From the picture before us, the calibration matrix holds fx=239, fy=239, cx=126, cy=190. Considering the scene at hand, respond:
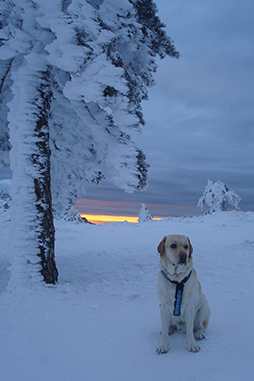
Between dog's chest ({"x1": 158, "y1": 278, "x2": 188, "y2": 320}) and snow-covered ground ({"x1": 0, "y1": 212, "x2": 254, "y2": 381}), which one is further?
dog's chest ({"x1": 158, "y1": 278, "x2": 188, "y2": 320})

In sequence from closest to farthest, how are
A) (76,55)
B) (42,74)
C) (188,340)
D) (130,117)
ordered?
(188,340) → (76,55) → (130,117) → (42,74)

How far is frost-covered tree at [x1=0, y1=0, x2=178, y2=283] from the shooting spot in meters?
4.47

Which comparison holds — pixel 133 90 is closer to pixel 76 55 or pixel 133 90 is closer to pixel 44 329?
pixel 76 55

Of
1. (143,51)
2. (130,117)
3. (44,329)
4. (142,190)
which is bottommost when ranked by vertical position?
(44,329)

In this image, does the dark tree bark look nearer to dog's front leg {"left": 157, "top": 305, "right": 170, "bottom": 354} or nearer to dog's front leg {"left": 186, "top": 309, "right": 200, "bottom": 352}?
dog's front leg {"left": 157, "top": 305, "right": 170, "bottom": 354}

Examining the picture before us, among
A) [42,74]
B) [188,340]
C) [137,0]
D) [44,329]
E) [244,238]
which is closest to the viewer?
[188,340]

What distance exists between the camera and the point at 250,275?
693 cm

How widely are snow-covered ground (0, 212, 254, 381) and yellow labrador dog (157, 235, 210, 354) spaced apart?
1.11 ft

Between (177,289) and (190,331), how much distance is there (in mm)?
612

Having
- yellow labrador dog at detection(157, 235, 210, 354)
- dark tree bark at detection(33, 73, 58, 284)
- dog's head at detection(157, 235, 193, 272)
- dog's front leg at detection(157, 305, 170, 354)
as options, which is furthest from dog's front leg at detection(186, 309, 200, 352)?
dark tree bark at detection(33, 73, 58, 284)

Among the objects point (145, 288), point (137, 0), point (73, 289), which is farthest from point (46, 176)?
point (137, 0)

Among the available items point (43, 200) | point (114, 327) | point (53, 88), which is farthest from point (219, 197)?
point (114, 327)

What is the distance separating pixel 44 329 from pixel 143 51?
22.2 ft

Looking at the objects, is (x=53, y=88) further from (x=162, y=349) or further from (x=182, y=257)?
(x=162, y=349)
